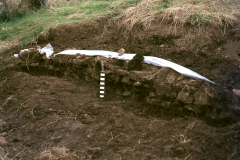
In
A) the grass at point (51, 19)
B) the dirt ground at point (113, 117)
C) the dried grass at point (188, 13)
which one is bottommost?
the dirt ground at point (113, 117)

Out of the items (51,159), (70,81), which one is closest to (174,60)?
(70,81)

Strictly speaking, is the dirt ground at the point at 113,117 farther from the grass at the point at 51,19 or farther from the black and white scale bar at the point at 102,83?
the grass at the point at 51,19

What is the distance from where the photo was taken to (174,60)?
12.8 feet

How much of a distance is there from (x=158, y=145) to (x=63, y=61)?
308 centimetres

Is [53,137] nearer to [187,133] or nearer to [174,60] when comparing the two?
[187,133]

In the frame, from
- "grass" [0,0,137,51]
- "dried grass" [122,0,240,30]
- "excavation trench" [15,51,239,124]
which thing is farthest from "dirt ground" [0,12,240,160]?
"grass" [0,0,137,51]

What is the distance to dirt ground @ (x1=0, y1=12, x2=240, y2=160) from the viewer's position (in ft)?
8.11

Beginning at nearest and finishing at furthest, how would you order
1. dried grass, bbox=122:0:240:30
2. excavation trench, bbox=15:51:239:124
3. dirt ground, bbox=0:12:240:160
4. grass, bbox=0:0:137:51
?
A: dirt ground, bbox=0:12:240:160
excavation trench, bbox=15:51:239:124
dried grass, bbox=122:0:240:30
grass, bbox=0:0:137:51

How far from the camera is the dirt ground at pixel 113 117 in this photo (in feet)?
8.11

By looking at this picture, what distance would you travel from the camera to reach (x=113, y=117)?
10.7 feet

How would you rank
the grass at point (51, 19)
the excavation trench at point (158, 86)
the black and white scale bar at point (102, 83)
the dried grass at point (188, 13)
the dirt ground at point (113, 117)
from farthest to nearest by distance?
the grass at point (51, 19) → the dried grass at point (188, 13) → the black and white scale bar at point (102, 83) → the excavation trench at point (158, 86) → the dirt ground at point (113, 117)

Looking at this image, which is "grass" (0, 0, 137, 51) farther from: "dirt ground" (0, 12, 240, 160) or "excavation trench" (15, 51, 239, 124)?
"excavation trench" (15, 51, 239, 124)

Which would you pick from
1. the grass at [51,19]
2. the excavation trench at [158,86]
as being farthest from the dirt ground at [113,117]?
the grass at [51,19]

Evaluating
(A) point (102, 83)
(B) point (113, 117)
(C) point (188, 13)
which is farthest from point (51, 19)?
(B) point (113, 117)
